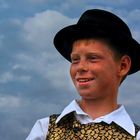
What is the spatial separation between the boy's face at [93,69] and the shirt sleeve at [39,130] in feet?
1.19

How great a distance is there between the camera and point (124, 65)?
347 centimetres

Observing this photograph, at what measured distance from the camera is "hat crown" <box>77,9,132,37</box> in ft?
11.4

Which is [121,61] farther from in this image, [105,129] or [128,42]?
[105,129]

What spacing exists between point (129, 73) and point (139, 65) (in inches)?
4.6

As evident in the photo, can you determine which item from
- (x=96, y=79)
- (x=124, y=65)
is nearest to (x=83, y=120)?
(x=96, y=79)

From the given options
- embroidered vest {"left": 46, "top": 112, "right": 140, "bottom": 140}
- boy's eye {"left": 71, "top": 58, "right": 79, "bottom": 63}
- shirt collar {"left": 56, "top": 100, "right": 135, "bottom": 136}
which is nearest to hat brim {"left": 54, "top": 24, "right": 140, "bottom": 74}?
boy's eye {"left": 71, "top": 58, "right": 79, "bottom": 63}

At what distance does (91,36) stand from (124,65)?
0.33 metres

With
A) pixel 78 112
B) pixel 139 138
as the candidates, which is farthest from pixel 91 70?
pixel 139 138

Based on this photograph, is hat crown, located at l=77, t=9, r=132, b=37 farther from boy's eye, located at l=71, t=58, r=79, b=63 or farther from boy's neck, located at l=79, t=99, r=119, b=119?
boy's neck, located at l=79, t=99, r=119, b=119

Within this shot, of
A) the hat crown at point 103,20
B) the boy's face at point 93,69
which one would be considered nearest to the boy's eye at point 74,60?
the boy's face at point 93,69

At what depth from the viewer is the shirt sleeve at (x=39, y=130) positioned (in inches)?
136

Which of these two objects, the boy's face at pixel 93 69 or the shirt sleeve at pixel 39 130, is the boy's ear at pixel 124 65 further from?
the shirt sleeve at pixel 39 130

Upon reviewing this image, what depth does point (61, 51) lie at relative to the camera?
12.2 feet

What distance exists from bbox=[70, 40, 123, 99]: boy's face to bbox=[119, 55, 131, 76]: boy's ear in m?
0.08
